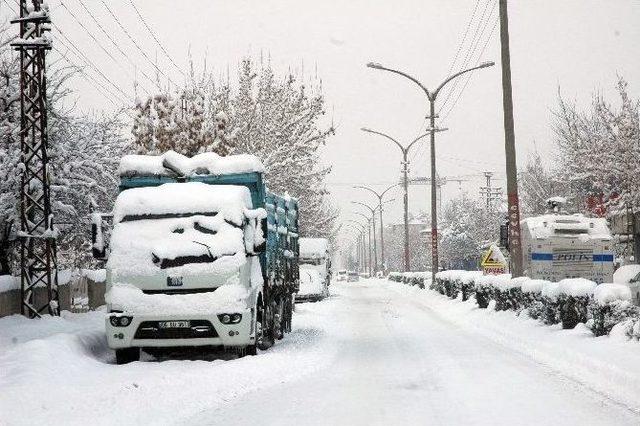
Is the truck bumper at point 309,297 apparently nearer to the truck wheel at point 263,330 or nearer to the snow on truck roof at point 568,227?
the snow on truck roof at point 568,227

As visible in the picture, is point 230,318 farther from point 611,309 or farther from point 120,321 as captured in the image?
point 611,309

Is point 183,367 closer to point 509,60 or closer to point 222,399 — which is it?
point 222,399

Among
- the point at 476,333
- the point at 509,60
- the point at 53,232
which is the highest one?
the point at 509,60

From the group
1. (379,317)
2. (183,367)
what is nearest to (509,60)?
(379,317)

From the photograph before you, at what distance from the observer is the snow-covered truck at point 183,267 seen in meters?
12.9

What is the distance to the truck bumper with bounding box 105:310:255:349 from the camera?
1288cm

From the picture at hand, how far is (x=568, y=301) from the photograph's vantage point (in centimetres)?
1656

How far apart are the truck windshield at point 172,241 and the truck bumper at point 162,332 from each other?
0.76 meters

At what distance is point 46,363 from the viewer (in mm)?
11258

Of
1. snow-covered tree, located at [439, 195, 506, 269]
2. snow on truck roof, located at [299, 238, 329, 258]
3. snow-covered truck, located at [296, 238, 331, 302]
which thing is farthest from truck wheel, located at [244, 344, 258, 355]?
snow-covered tree, located at [439, 195, 506, 269]

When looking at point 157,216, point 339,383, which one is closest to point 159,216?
point 157,216

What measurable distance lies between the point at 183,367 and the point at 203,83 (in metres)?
28.7

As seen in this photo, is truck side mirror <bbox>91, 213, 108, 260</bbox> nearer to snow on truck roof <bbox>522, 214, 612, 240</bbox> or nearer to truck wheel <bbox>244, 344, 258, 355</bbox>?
truck wheel <bbox>244, 344, 258, 355</bbox>

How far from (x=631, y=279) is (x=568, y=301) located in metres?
10.0
